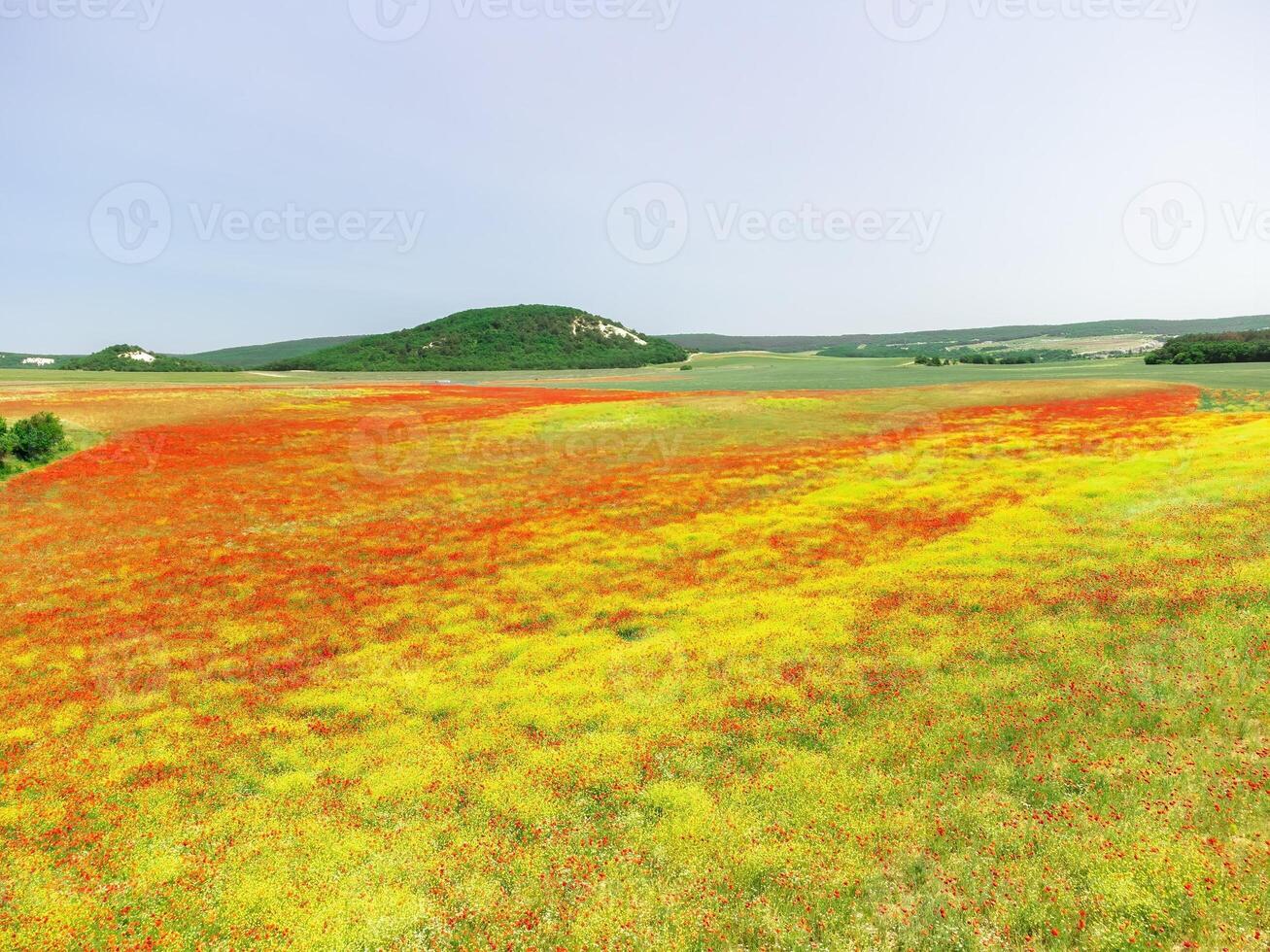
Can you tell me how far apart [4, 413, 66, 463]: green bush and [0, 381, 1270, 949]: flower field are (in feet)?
45.3

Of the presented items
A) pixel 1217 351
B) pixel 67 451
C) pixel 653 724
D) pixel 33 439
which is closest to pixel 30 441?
pixel 33 439

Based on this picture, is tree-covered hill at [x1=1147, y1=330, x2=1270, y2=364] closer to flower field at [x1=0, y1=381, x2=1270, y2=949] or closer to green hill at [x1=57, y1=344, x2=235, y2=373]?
flower field at [x1=0, y1=381, x2=1270, y2=949]

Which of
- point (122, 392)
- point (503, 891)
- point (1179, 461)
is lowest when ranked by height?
point (503, 891)

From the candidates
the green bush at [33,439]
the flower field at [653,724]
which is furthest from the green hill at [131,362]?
the flower field at [653,724]

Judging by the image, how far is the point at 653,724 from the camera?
35.8ft

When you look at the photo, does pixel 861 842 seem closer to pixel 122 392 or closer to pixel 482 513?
pixel 482 513

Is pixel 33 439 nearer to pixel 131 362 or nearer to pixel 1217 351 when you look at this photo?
pixel 1217 351

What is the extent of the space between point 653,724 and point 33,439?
1727 inches

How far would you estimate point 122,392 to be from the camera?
75812mm

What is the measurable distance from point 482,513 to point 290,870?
19183 millimetres

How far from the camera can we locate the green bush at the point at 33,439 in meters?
34.4

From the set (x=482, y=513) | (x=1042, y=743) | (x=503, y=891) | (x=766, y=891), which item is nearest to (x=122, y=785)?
(x=503, y=891)

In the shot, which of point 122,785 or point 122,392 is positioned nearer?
point 122,785

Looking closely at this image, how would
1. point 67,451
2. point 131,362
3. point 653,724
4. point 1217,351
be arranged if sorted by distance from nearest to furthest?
point 653,724 < point 67,451 < point 1217,351 < point 131,362
